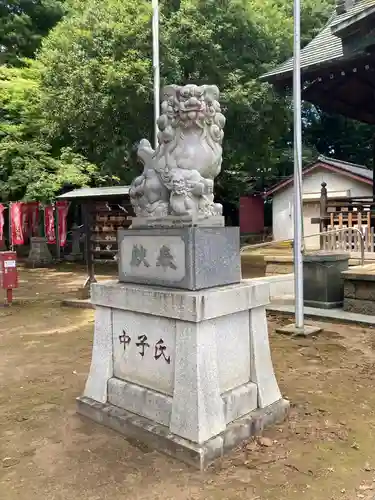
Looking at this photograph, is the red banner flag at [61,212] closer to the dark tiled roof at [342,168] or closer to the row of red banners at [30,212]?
the row of red banners at [30,212]

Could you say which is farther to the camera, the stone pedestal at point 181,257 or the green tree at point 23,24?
the green tree at point 23,24

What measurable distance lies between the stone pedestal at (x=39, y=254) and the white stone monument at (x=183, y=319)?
14.7 m

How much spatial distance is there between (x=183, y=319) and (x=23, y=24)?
2047 centimetres

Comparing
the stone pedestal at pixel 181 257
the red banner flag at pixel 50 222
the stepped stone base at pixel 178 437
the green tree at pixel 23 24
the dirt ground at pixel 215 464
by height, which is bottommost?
the dirt ground at pixel 215 464

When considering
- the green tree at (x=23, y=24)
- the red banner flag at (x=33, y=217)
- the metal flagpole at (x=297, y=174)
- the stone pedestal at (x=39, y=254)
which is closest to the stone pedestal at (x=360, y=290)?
the metal flagpole at (x=297, y=174)

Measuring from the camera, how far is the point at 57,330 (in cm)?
725

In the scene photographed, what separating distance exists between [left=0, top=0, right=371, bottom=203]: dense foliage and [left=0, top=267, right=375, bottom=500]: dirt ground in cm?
946

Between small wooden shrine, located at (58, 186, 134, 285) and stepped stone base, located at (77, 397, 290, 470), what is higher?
small wooden shrine, located at (58, 186, 134, 285)

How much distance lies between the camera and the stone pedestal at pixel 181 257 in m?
3.29

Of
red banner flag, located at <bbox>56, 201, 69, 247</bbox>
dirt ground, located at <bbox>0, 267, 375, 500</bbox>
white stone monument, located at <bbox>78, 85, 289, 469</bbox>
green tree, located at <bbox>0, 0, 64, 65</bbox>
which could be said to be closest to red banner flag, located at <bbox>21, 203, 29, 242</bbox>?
red banner flag, located at <bbox>56, 201, 69, 247</bbox>

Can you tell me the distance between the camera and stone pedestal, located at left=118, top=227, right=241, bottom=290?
3287 mm

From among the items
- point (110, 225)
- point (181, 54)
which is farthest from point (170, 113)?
point (181, 54)

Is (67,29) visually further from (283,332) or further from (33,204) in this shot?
(283,332)

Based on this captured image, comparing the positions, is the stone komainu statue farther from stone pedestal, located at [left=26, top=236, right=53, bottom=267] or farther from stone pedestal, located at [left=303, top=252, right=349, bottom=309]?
stone pedestal, located at [left=26, top=236, right=53, bottom=267]
